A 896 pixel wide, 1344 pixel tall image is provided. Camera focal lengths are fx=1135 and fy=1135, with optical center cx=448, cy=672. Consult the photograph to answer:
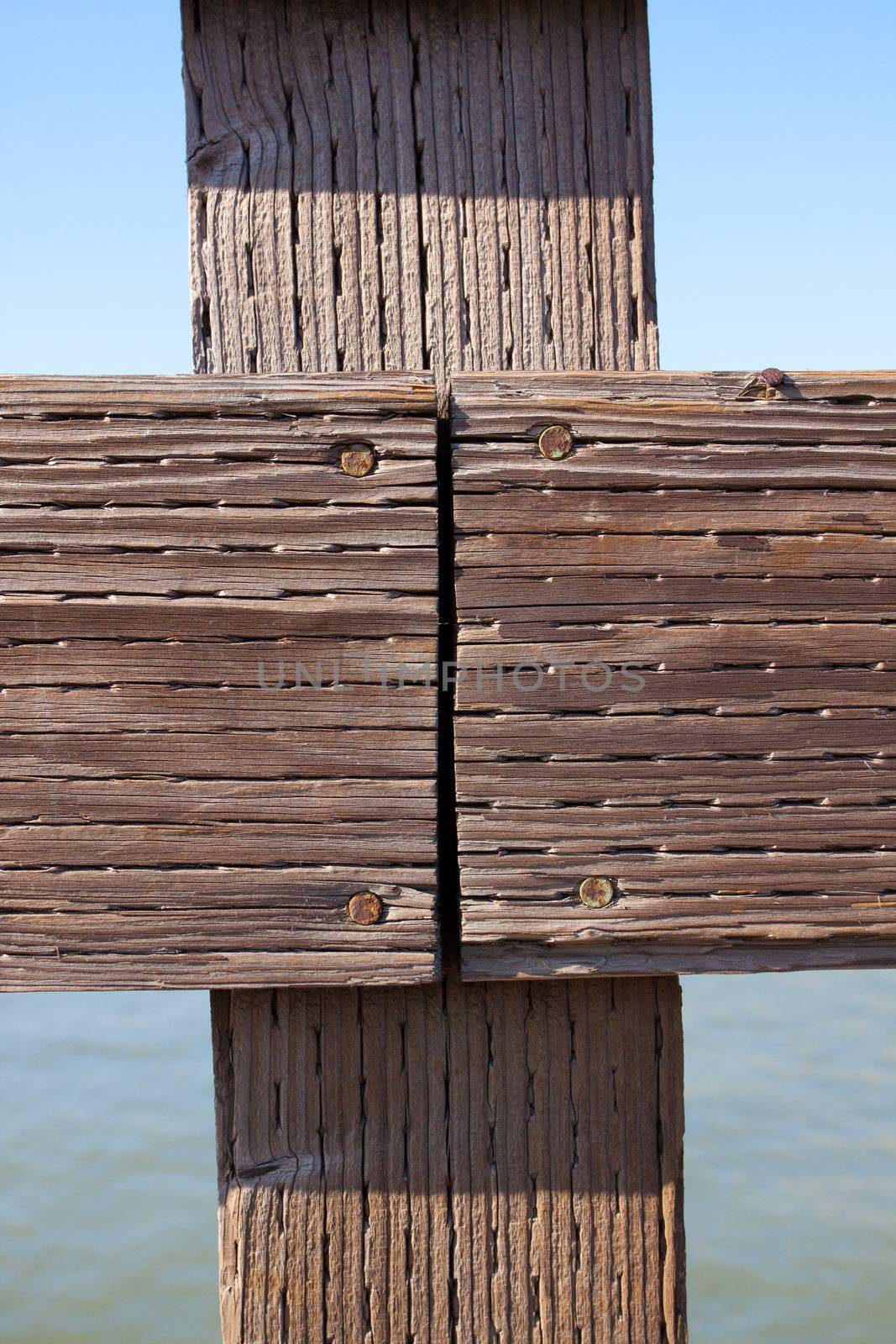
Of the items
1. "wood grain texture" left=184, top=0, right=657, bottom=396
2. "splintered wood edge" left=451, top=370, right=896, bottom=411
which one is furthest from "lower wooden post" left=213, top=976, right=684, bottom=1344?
"wood grain texture" left=184, top=0, right=657, bottom=396

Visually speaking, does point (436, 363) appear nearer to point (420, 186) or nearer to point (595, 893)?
point (420, 186)

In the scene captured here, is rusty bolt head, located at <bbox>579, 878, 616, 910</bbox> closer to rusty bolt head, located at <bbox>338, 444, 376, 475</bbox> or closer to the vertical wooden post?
the vertical wooden post

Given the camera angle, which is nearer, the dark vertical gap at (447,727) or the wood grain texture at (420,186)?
the dark vertical gap at (447,727)

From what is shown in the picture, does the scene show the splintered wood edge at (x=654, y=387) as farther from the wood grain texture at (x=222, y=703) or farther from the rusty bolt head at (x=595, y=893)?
the rusty bolt head at (x=595, y=893)

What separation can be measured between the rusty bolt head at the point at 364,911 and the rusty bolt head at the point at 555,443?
74 cm

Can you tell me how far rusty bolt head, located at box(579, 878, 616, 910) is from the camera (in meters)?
1.77

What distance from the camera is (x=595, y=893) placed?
177 cm

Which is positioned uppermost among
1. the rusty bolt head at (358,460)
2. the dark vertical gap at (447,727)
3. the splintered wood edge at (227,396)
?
the splintered wood edge at (227,396)

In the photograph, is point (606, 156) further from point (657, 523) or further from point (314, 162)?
point (657, 523)

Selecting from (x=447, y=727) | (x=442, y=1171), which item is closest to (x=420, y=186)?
(x=447, y=727)

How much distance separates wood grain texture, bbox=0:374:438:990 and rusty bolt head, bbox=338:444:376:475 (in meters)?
0.01

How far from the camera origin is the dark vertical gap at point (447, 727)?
1808 mm

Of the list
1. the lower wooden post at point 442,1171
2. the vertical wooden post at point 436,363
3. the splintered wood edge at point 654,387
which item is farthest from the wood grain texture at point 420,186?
the lower wooden post at point 442,1171

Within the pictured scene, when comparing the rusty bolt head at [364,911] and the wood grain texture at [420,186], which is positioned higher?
the wood grain texture at [420,186]
